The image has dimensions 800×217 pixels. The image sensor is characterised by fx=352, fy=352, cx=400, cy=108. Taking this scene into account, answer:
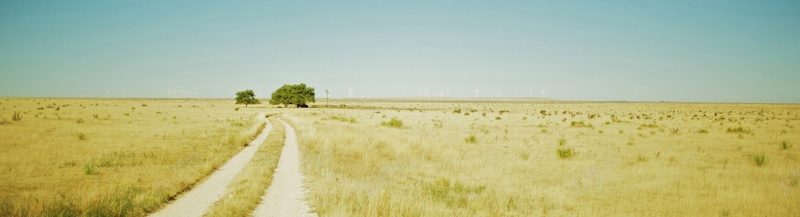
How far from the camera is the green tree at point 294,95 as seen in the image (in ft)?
271

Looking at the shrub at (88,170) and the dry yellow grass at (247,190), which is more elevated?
the dry yellow grass at (247,190)

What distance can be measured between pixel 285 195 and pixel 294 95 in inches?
3093

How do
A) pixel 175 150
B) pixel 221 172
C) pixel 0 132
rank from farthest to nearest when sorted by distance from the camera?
1. pixel 0 132
2. pixel 175 150
3. pixel 221 172

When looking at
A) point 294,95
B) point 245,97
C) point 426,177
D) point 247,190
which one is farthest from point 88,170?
point 245,97

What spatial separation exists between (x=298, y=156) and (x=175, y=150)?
673cm

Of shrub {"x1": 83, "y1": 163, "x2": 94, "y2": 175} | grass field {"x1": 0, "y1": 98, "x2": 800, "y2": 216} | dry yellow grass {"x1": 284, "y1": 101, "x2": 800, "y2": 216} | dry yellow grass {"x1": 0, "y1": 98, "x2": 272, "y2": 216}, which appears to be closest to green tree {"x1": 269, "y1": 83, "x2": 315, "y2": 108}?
dry yellow grass {"x1": 0, "y1": 98, "x2": 272, "y2": 216}

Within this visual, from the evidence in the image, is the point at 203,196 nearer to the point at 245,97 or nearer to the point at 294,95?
the point at 294,95

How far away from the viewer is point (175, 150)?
16062 mm

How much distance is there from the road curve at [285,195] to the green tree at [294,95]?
7376cm

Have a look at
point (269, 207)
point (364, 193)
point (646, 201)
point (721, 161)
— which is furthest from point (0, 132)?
point (721, 161)

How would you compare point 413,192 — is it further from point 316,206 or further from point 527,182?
point 527,182

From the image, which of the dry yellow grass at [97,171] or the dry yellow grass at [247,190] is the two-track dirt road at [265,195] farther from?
the dry yellow grass at [97,171]

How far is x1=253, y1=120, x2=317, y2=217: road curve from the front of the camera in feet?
22.5

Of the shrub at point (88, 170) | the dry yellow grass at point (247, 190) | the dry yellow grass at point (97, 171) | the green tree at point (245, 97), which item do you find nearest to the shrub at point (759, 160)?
the dry yellow grass at point (247, 190)
